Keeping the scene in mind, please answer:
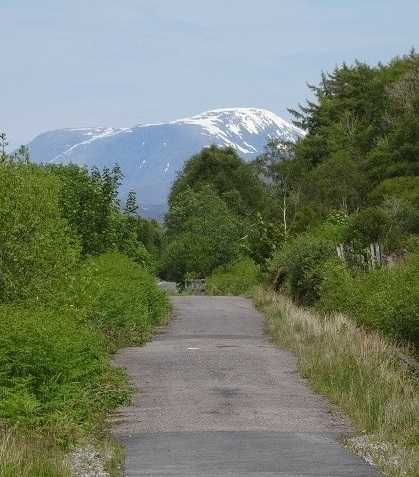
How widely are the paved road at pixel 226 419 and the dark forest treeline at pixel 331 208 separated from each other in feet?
12.1

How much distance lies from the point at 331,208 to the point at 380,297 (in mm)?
57111

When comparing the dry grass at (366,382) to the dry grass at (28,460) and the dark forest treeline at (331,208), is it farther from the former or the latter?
the dry grass at (28,460)

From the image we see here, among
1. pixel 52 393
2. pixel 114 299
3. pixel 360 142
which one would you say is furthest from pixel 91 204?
pixel 360 142

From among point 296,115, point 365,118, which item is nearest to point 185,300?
point 365,118

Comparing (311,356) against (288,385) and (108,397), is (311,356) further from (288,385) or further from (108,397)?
(108,397)

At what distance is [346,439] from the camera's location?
12102mm

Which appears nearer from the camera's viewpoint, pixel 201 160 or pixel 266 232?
pixel 266 232

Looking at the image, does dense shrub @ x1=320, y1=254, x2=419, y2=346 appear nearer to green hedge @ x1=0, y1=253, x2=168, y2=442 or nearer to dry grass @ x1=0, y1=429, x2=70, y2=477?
green hedge @ x1=0, y1=253, x2=168, y2=442

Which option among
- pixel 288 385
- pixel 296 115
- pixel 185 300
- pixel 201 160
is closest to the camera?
pixel 288 385

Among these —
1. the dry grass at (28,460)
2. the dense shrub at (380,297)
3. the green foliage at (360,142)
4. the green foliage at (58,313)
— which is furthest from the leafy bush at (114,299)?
the green foliage at (360,142)

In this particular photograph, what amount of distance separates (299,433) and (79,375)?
3179 millimetres

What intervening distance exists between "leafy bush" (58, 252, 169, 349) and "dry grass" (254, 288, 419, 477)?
3.42m

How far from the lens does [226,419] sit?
1322 cm

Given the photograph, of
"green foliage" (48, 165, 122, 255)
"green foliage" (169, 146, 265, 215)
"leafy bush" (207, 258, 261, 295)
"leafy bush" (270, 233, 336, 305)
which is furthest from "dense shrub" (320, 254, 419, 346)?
"green foliage" (169, 146, 265, 215)
